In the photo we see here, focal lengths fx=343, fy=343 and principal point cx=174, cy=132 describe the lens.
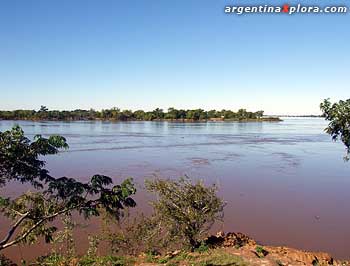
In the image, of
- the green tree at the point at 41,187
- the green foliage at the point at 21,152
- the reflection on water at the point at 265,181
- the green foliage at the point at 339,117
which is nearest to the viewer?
the green foliage at the point at 21,152

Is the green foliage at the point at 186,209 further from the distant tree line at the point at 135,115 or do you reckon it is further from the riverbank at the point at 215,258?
the distant tree line at the point at 135,115

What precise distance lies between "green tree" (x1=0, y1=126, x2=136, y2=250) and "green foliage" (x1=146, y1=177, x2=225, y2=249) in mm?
2781

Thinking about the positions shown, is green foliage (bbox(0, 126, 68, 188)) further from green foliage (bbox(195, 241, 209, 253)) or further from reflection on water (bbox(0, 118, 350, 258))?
reflection on water (bbox(0, 118, 350, 258))

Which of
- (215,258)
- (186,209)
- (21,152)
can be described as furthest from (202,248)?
(21,152)

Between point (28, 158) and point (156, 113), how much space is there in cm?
12517

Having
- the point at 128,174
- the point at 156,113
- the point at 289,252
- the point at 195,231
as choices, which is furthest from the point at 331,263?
the point at 156,113

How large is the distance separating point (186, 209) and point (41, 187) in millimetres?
3948

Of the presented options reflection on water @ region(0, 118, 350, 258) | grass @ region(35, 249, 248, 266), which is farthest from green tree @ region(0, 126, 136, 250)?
reflection on water @ region(0, 118, 350, 258)

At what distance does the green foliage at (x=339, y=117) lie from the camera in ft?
24.1

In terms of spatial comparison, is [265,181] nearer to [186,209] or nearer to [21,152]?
[186,209]

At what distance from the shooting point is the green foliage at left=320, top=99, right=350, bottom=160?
735 centimetres

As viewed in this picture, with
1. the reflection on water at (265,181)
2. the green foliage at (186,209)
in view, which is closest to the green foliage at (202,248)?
the green foliage at (186,209)

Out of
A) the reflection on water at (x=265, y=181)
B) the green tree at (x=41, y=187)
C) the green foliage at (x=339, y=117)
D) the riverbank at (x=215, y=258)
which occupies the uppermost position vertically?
the green foliage at (x=339, y=117)

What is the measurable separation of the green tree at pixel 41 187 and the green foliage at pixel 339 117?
4706 mm
